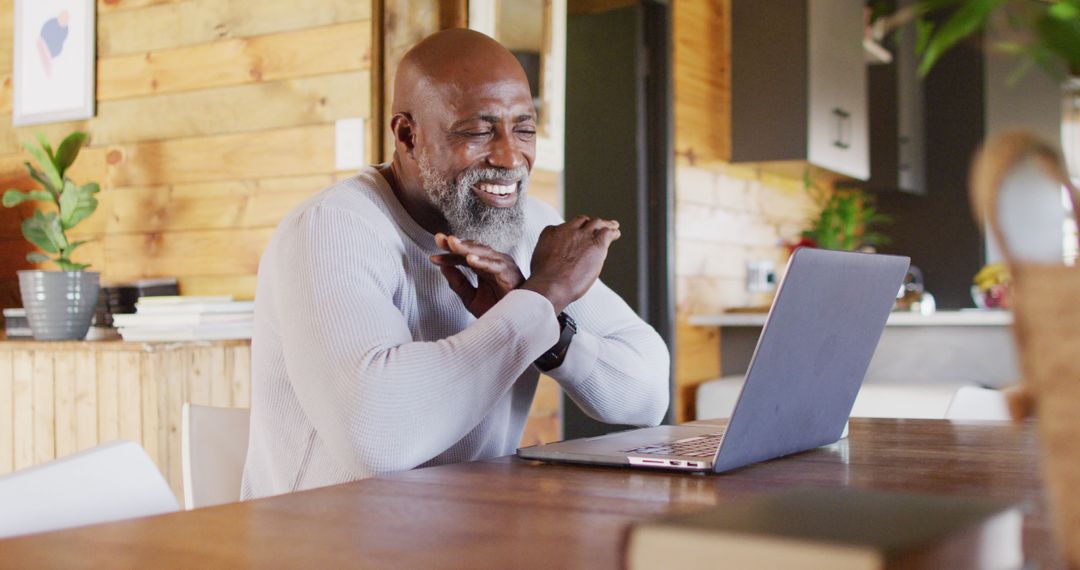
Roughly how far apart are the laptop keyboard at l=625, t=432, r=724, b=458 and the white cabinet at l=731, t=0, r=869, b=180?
2838mm

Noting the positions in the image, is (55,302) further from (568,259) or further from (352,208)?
(568,259)

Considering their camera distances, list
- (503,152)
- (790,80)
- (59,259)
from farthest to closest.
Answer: (790,80) → (59,259) → (503,152)

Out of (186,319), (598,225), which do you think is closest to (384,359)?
(598,225)

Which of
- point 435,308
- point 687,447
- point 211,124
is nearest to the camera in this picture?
point 687,447

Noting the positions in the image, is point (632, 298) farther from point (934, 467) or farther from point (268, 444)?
point (934, 467)

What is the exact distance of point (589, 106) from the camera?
156 inches

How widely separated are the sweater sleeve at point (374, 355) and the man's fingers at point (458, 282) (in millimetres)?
131

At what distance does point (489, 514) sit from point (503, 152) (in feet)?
3.29

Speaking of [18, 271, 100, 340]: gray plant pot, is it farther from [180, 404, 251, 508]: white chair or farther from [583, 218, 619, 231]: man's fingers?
[583, 218, 619, 231]: man's fingers


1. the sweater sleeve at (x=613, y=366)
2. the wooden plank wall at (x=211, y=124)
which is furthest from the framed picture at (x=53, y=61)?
the sweater sleeve at (x=613, y=366)

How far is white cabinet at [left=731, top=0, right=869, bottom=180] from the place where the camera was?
3.98 metres

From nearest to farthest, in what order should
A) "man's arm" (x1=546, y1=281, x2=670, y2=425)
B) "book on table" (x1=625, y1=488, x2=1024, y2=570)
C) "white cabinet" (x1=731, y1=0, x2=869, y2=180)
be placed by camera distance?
"book on table" (x1=625, y1=488, x2=1024, y2=570)
"man's arm" (x1=546, y1=281, x2=670, y2=425)
"white cabinet" (x1=731, y1=0, x2=869, y2=180)

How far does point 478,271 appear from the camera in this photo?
1.57 m

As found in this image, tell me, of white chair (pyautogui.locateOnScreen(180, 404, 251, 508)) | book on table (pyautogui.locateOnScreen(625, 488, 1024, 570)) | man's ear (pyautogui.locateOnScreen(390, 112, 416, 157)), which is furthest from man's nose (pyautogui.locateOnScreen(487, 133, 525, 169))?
book on table (pyautogui.locateOnScreen(625, 488, 1024, 570))
